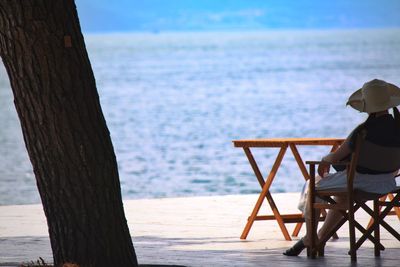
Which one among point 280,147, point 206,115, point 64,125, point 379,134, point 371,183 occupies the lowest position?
point 206,115

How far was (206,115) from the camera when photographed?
130 ft

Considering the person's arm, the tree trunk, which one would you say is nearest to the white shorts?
the person's arm

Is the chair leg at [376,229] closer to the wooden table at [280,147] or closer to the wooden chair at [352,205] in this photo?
the wooden chair at [352,205]

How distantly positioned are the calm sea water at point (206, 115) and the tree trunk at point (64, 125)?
10.4 metres

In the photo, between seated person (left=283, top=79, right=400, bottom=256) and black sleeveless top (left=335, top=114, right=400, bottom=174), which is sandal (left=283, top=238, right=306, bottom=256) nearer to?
seated person (left=283, top=79, right=400, bottom=256)

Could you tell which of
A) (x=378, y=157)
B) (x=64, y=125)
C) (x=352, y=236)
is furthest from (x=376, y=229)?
(x=64, y=125)

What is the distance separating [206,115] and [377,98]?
32.4 metres

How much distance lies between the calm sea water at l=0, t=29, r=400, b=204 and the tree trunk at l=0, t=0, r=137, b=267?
411 inches

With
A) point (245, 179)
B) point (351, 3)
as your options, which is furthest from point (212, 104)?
point (351, 3)

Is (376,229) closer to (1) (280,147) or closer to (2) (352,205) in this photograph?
(2) (352,205)

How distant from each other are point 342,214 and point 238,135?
2376 cm

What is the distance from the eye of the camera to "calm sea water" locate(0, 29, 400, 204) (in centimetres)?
2031

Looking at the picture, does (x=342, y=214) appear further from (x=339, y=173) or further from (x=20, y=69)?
(x=20, y=69)

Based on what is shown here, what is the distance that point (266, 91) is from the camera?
5575 centimetres
